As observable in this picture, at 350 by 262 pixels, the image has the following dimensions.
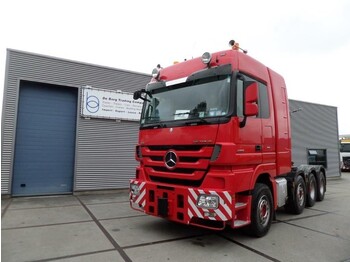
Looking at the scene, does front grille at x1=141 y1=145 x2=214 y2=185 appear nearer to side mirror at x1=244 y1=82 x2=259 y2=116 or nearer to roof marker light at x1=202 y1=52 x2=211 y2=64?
side mirror at x1=244 y1=82 x2=259 y2=116

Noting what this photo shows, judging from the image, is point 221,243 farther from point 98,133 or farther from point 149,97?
point 98,133

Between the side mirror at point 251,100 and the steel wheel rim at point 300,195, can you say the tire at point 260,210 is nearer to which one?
the side mirror at point 251,100

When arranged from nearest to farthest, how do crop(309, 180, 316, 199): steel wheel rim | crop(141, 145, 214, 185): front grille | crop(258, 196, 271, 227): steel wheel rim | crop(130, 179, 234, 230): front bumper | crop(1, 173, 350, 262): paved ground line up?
1. crop(1, 173, 350, 262): paved ground
2. crop(130, 179, 234, 230): front bumper
3. crop(141, 145, 214, 185): front grille
4. crop(258, 196, 271, 227): steel wheel rim
5. crop(309, 180, 316, 199): steel wheel rim

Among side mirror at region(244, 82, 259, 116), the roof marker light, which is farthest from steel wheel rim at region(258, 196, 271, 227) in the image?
the roof marker light

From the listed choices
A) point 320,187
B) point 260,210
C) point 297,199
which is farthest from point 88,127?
point 320,187

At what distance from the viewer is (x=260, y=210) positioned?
523 cm

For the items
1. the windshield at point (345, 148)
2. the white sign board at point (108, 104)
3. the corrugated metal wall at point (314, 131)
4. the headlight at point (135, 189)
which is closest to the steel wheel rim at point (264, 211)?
the headlight at point (135, 189)

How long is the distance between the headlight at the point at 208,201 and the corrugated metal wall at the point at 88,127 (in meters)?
6.50

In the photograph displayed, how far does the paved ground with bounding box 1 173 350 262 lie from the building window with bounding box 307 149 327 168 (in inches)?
375

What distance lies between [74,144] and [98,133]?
912 millimetres

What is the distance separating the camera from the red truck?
14.9ft

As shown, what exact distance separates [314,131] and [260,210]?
44.8ft

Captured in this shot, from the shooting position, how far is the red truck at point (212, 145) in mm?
4535

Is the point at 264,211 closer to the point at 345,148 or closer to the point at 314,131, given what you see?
the point at 314,131
